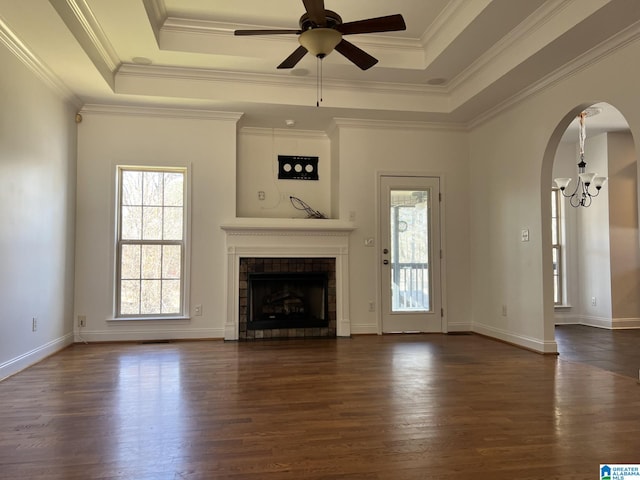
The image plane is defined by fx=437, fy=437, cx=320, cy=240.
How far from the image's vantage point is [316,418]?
258 centimetres

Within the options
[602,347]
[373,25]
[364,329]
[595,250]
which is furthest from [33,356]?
[595,250]

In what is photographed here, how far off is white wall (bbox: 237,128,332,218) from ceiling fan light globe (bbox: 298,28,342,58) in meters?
2.77

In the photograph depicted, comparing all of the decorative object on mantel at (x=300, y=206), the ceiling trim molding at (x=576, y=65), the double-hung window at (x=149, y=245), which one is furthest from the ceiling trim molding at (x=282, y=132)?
the ceiling trim molding at (x=576, y=65)

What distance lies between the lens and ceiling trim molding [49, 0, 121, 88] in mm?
3269

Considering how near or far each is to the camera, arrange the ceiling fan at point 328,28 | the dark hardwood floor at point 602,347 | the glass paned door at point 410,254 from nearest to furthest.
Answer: the ceiling fan at point 328,28 < the dark hardwood floor at point 602,347 < the glass paned door at point 410,254

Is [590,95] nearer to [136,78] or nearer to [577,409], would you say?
[577,409]

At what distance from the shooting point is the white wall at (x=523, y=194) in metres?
3.75

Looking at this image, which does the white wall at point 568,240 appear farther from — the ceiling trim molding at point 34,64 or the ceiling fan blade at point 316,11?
the ceiling trim molding at point 34,64

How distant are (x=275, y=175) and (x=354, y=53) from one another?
2634mm

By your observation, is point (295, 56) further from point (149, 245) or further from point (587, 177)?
point (587, 177)

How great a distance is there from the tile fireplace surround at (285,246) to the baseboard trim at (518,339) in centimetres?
168

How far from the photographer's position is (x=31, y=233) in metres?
3.94

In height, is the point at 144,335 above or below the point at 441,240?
below

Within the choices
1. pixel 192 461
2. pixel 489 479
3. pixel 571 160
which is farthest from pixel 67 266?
pixel 571 160
